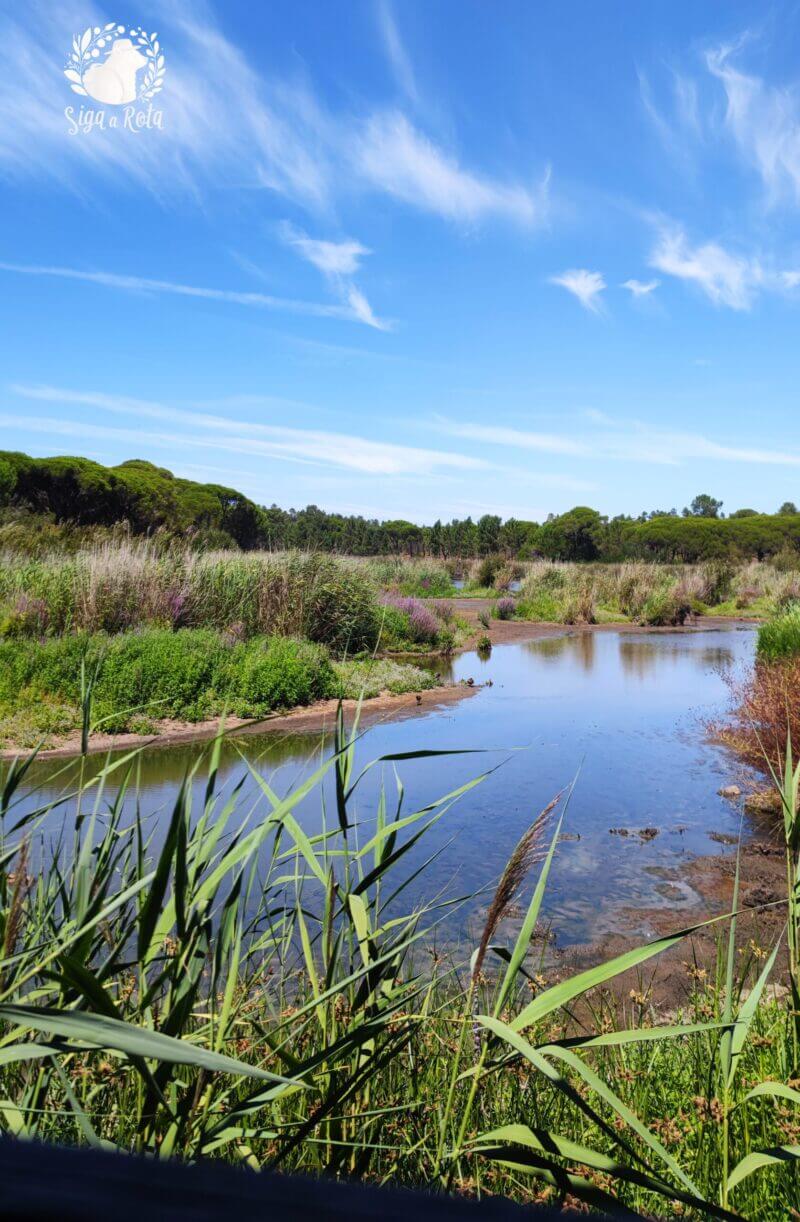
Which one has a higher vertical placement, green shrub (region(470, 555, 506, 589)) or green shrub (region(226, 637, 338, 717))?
green shrub (region(470, 555, 506, 589))

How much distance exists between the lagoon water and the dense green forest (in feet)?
64.1

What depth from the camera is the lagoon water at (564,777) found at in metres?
5.96

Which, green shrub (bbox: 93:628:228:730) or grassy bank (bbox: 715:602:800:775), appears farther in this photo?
green shrub (bbox: 93:628:228:730)

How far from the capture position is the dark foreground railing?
41 centimetres

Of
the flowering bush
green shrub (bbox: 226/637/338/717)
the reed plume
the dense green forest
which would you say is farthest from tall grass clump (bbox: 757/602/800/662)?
the dense green forest

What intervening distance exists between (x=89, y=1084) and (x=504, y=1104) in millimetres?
1107

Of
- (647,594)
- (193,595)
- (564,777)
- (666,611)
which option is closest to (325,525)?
(647,594)

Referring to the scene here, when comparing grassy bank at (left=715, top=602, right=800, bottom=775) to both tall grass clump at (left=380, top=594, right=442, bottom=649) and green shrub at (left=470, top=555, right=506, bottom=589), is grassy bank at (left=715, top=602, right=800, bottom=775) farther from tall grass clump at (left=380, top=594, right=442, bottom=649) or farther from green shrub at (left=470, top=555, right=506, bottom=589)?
green shrub at (left=470, top=555, right=506, bottom=589)

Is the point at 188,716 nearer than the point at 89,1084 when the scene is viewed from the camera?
No

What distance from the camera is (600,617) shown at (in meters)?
30.3

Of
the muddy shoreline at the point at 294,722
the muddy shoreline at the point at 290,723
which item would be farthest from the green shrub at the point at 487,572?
the muddy shoreline at the point at 290,723

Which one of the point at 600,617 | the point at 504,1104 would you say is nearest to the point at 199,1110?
the point at 504,1104

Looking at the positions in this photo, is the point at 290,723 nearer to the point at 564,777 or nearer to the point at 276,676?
the point at 276,676

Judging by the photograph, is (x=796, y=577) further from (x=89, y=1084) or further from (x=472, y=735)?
(x=89, y=1084)
